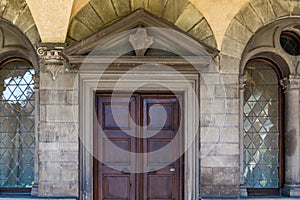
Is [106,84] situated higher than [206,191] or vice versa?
[106,84]

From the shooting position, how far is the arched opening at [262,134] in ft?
20.6

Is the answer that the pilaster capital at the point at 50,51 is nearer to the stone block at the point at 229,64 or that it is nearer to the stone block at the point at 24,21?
the stone block at the point at 24,21

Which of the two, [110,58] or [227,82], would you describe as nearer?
[110,58]

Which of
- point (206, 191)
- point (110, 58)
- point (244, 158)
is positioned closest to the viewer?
point (110, 58)

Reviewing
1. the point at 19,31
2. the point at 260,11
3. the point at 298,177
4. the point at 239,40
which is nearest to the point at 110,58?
the point at 19,31

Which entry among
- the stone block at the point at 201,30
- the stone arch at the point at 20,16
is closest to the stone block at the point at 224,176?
the stone block at the point at 201,30

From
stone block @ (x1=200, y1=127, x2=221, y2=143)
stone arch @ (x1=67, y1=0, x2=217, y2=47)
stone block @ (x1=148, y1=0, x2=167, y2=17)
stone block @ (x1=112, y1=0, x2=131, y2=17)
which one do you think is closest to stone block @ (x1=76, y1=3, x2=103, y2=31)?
stone arch @ (x1=67, y1=0, x2=217, y2=47)

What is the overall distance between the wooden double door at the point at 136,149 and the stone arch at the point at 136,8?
949 millimetres

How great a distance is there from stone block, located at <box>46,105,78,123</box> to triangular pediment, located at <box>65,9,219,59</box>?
2.61 feet

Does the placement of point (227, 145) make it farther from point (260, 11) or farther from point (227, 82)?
point (260, 11)

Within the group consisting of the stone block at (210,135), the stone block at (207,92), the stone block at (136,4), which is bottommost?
the stone block at (210,135)

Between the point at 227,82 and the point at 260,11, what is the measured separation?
1.08 meters

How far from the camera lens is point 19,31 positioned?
5953 millimetres

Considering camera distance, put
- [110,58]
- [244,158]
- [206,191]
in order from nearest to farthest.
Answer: [110,58], [206,191], [244,158]
